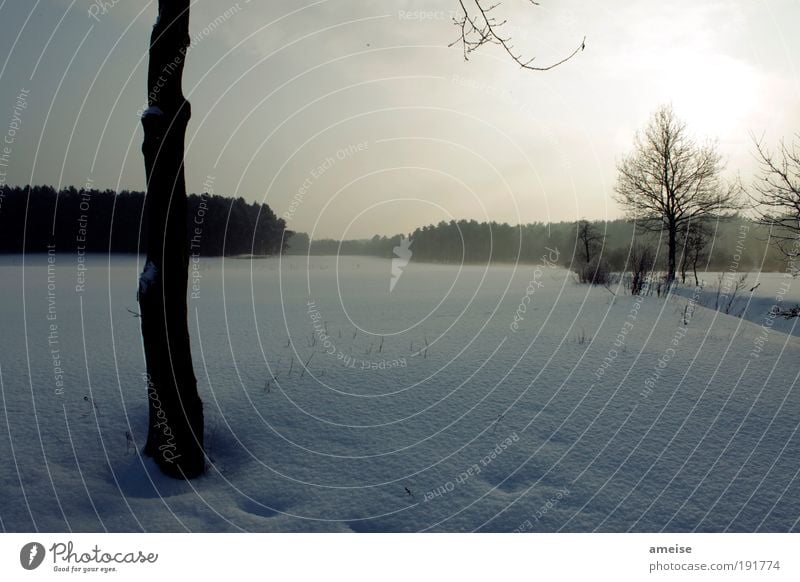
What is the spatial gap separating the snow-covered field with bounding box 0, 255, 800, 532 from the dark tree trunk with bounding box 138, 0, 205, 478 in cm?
33

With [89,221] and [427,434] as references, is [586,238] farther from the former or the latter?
[89,221]

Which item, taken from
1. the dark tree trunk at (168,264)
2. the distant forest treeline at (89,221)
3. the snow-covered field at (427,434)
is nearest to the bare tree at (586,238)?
the snow-covered field at (427,434)

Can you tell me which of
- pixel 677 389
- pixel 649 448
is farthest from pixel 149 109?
pixel 677 389

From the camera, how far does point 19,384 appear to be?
6047 mm

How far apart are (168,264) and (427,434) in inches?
132

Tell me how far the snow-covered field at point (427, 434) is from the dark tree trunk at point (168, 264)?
329mm

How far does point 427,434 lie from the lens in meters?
5.06

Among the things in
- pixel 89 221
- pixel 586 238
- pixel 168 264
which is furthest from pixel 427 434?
pixel 89 221

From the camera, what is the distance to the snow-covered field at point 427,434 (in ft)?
12.5

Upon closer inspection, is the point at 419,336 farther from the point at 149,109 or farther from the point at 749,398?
the point at 149,109

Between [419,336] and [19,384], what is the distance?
652 centimetres

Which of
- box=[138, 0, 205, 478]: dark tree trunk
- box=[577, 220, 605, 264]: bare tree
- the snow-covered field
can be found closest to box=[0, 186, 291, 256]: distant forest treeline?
box=[577, 220, 605, 264]: bare tree

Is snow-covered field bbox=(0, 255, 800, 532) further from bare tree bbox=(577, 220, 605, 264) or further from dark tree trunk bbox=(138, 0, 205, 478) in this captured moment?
bare tree bbox=(577, 220, 605, 264)
